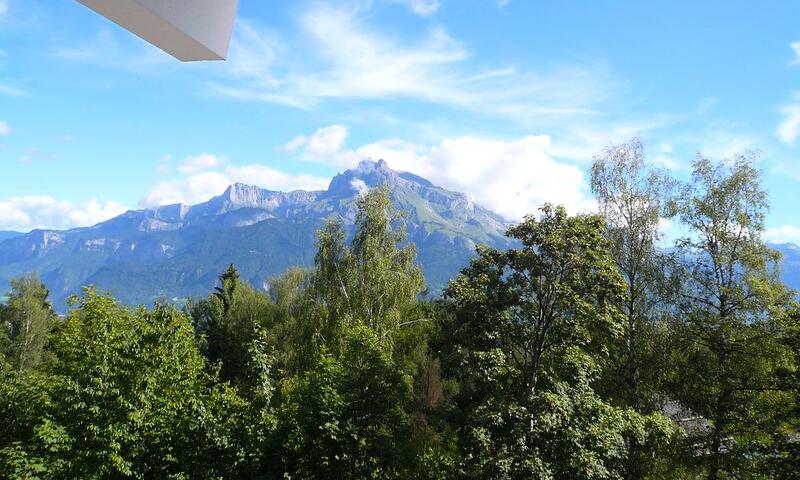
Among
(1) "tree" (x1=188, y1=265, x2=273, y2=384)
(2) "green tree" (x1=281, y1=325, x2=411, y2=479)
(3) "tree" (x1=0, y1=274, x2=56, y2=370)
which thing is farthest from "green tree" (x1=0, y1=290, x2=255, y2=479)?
(3) "tree" (x1=0, y1=274, x2=56, y2=370)

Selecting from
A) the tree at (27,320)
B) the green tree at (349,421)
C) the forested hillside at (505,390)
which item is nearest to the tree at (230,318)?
the tree at (27,320)

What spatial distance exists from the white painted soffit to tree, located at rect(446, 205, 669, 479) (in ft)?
38.1

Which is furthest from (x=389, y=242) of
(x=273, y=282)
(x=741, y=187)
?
(x=273, y=282)

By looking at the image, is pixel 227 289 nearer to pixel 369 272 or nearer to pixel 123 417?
pixel 369 272

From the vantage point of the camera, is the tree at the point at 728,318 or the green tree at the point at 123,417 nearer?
the green tree at the point at 123,417

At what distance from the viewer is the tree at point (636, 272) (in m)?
18.7

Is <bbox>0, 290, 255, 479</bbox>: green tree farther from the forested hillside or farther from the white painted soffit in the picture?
the white painted soffit

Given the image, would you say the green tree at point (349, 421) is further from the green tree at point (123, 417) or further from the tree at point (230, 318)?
the tree at point (230, 318)

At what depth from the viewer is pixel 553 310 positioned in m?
14.3

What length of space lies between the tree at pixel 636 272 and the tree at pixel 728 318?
115 centimetres

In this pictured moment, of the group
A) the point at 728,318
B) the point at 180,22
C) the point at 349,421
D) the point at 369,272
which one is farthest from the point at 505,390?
the point at 180,22

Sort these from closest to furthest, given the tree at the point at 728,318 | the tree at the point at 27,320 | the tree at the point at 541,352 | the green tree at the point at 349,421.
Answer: the tree at the point at 541,352, the green tree at the point at 349,421, the tree at the point at 728,318, the tree at the point at 27,320

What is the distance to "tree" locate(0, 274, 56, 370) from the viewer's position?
43528mm

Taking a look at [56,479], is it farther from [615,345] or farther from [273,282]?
[273,282]
